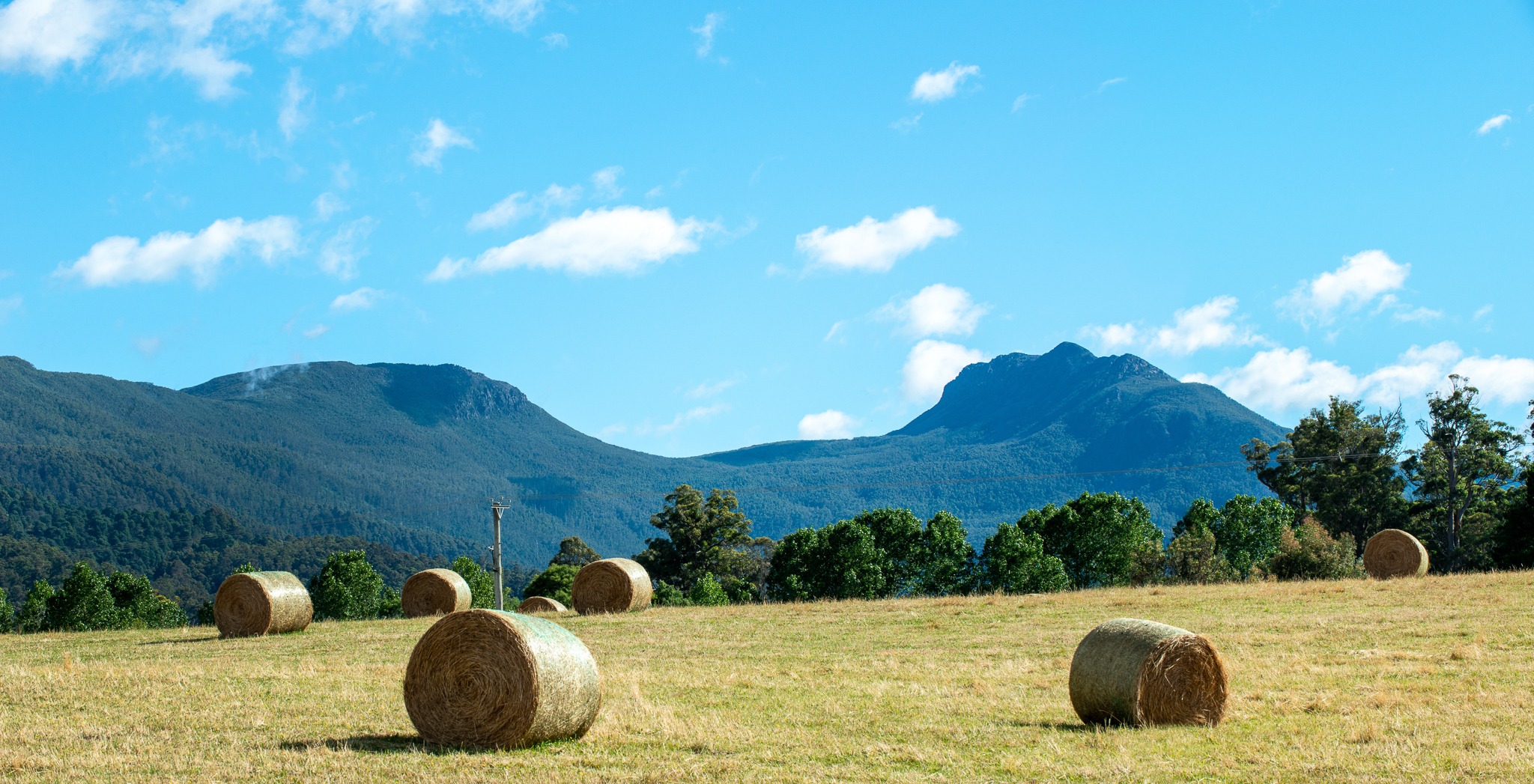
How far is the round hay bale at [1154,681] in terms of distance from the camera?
13.0 meters

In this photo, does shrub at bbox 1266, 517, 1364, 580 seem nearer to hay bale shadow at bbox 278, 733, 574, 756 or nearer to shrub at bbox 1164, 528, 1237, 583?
shrub at bbox 1164, 528, 1237, 583

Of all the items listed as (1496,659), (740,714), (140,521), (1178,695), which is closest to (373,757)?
(740,714)

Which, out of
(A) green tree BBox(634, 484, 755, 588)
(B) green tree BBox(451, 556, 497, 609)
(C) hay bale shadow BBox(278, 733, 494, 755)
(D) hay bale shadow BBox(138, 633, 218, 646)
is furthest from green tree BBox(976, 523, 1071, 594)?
(C) hay bale shadow BBox(278, 733, 494, 755)

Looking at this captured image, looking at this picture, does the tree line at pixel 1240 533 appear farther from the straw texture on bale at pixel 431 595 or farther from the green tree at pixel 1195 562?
the straw texture on bale at pixel 431 595

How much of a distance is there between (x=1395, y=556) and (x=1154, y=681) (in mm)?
32725

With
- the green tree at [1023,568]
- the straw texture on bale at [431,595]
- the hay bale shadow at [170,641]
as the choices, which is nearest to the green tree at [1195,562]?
the green tree at [1023,568]

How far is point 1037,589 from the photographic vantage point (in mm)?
51031

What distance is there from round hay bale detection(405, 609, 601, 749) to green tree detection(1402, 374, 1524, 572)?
6316 centimetres

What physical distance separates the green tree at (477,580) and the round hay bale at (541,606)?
1281 cm

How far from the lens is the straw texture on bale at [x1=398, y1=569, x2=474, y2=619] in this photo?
38.8 m

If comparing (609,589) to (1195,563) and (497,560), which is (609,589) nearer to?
(497,560)

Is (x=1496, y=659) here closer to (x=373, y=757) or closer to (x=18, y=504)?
(x=373, y=757)

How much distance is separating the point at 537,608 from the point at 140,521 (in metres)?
123

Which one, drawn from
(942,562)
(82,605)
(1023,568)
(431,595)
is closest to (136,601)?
(82,605)
